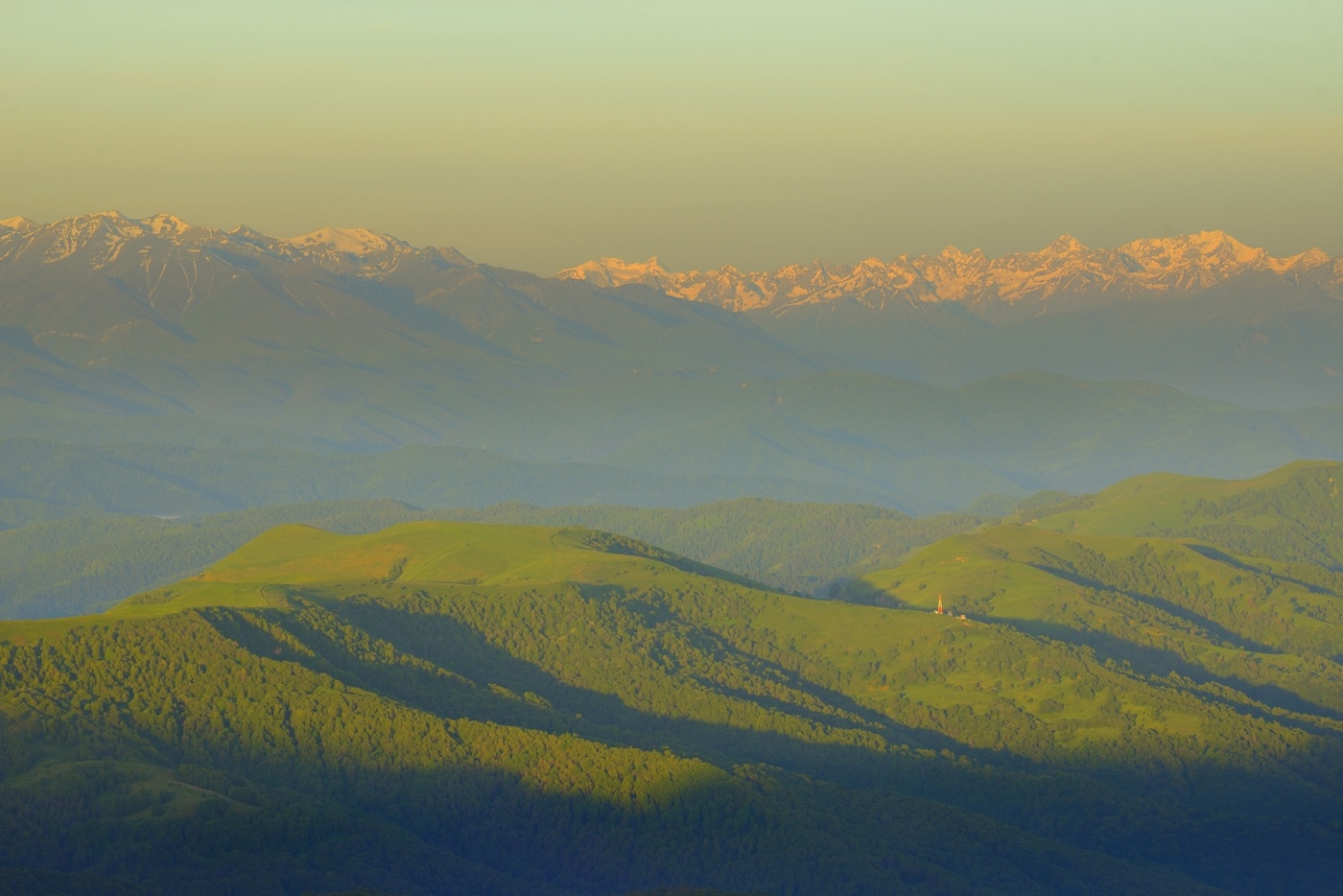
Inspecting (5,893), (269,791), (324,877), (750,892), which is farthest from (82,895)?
(750,892)

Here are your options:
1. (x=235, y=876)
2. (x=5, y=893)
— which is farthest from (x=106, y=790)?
(x=5, y=893)

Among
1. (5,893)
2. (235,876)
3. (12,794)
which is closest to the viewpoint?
(5,893)

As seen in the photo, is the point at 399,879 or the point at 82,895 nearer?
the point at 82,895

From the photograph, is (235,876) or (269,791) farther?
(269,791)

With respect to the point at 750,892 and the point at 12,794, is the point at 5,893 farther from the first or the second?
the point at 750,892

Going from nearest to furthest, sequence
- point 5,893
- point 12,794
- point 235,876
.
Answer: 1. point 5,893
2. point 235,876
3. point 12,794

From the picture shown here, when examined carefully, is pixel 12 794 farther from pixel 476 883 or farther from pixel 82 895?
pixel 476 883

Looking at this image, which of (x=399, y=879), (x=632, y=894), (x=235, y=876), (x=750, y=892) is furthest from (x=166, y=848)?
A: (x=750, y=892)
